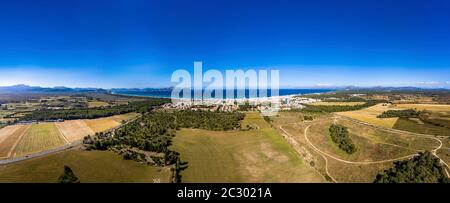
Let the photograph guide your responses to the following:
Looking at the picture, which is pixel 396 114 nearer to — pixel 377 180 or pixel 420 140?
pixel 420 140

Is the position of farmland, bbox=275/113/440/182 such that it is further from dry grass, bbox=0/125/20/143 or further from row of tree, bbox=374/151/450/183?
dry grass, bbox=0/125/20/143

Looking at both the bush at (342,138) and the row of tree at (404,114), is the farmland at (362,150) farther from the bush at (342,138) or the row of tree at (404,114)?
the row of tree at (404,114)

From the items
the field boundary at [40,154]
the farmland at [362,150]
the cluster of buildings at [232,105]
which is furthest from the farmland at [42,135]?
the farmland at [362,150]

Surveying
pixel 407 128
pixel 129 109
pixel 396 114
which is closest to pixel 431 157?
pixel 407 128

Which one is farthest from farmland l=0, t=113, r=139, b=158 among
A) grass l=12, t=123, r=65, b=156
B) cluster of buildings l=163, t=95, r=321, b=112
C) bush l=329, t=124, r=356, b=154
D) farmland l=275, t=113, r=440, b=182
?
bush l=329, t=124, r=356, b=154

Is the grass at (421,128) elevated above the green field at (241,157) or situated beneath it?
elevated above

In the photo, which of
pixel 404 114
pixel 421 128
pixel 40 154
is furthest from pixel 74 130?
pixel 404 114
